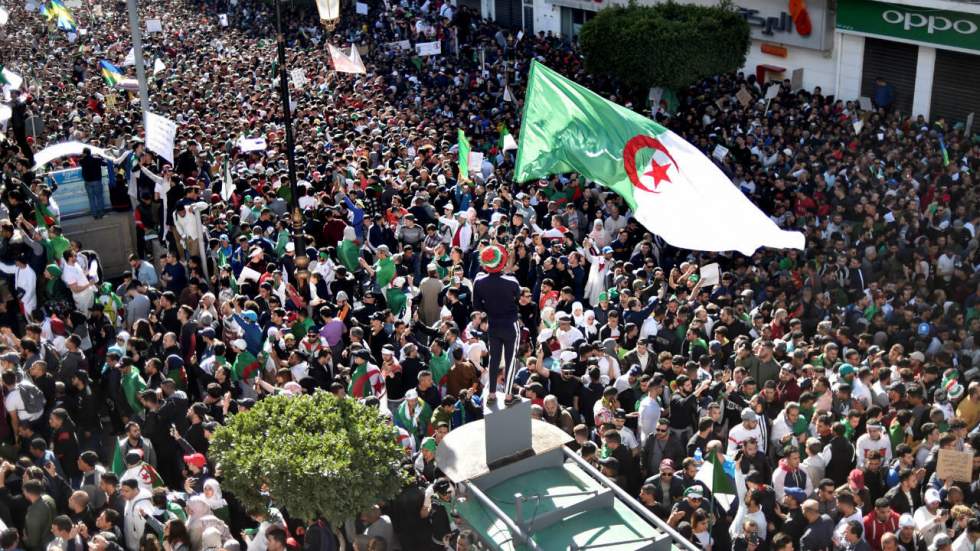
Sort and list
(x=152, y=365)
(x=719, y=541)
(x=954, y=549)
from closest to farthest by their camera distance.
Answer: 1. (x=954, y=549)
2. (x=719, y=541)
3. (x=152, y=365)

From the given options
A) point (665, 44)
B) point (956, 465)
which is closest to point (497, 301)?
point (956, 465)

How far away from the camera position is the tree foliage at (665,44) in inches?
985

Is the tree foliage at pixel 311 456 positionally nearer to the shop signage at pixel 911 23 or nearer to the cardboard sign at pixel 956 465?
the cardboard sign at pixel 956 465

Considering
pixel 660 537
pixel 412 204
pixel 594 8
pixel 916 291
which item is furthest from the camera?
pixel 594 8

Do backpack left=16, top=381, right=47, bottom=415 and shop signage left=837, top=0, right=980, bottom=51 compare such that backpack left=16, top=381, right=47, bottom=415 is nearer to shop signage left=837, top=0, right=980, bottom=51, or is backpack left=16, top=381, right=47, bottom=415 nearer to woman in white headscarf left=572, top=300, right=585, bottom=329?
woman in white headscarf left=572, top=300, right=585, bottom=329

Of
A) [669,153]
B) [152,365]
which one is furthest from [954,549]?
[152,365]

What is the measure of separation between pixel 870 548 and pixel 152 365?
274 inches

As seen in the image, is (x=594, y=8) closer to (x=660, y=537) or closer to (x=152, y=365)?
(x=152, y=365)

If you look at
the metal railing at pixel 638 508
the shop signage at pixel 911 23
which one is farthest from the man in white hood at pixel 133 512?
the shop signage at pixel 911 23

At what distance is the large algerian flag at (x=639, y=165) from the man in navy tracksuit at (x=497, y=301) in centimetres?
135

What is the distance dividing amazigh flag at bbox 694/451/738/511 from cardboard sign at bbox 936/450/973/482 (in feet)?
5.78

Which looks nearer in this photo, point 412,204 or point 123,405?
point 123,405

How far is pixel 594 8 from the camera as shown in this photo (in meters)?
36.1

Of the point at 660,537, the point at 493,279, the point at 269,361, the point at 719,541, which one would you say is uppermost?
the point at 493,279
